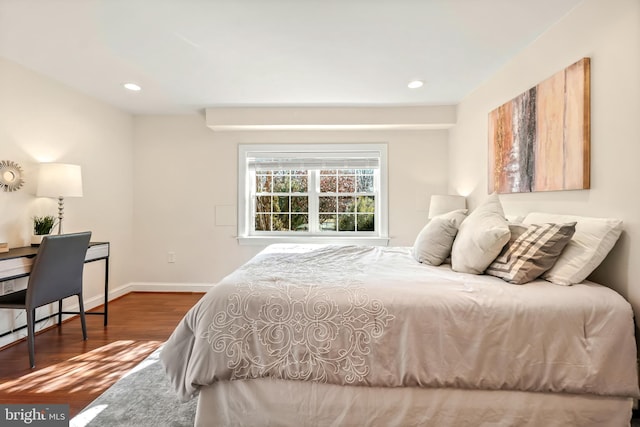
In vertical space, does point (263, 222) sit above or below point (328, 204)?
below

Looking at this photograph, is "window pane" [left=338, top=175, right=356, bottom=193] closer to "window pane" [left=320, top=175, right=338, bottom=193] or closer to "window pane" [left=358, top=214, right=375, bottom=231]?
"window pane" [left=320, top=175, right=338, bottom=193]

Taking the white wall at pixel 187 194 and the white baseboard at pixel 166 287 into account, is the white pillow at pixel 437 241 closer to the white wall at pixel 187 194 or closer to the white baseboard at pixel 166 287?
the white wall at pixel 187 194

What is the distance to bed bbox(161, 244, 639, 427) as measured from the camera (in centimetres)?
137

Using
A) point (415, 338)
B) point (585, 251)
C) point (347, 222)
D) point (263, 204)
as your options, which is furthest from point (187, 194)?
point (585, 251)

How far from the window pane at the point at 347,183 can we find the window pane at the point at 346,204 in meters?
0.10

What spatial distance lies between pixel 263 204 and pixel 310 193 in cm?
68

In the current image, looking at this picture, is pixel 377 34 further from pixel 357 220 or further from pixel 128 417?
pixel 128 417

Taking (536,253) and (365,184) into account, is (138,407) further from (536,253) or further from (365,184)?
(365,184)

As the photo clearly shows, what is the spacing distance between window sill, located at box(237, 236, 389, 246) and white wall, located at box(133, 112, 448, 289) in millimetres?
104

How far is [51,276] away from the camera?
235 centimetres

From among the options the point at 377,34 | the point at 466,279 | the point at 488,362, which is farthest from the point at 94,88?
the point at 488,362

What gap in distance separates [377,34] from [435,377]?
7.10 feet

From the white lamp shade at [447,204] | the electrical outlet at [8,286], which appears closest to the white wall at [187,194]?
the white lamp shade at [447,204]

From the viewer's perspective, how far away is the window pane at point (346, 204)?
4.17 meters
